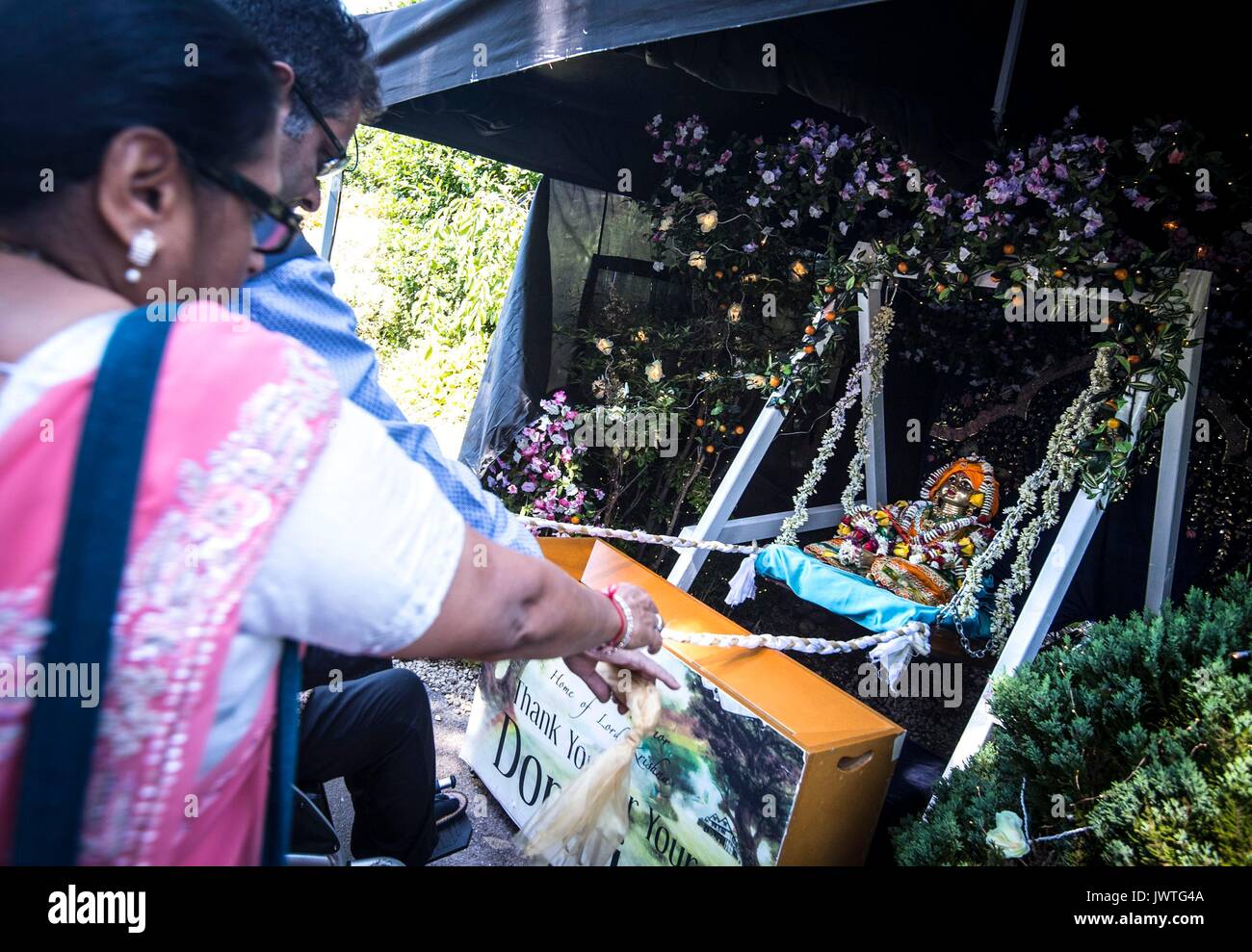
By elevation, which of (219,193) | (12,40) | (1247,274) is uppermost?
(1247,274)

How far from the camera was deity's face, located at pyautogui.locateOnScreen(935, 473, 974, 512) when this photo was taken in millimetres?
3215

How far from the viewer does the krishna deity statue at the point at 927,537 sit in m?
3.00

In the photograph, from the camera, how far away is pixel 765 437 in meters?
3.28

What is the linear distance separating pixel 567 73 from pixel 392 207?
4.90 m

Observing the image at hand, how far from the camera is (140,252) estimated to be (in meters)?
0.73

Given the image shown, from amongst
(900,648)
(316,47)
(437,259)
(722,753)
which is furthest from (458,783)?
(437,259)

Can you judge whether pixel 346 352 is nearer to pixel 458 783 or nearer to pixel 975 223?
pixel 458 783

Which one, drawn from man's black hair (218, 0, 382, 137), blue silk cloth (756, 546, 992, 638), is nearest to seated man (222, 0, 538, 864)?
man's black hair (218, 0, 382, 137)

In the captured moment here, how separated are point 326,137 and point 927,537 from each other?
2621 mm

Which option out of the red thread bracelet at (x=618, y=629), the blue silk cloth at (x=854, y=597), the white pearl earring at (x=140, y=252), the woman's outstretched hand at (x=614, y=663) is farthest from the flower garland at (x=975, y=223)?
the white pearl earring at (x=140, y=252)

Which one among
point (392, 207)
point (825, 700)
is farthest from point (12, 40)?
point (392, 207)

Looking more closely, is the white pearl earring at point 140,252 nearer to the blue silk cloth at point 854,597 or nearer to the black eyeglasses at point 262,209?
the black eyeglasses at point 262,209

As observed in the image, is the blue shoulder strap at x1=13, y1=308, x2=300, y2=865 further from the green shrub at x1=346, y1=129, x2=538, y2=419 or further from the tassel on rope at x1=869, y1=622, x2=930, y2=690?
the green shrub at x1=346, y1=129, x2=538, y2=419

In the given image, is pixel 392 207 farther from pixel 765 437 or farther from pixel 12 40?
pixel 12 40
